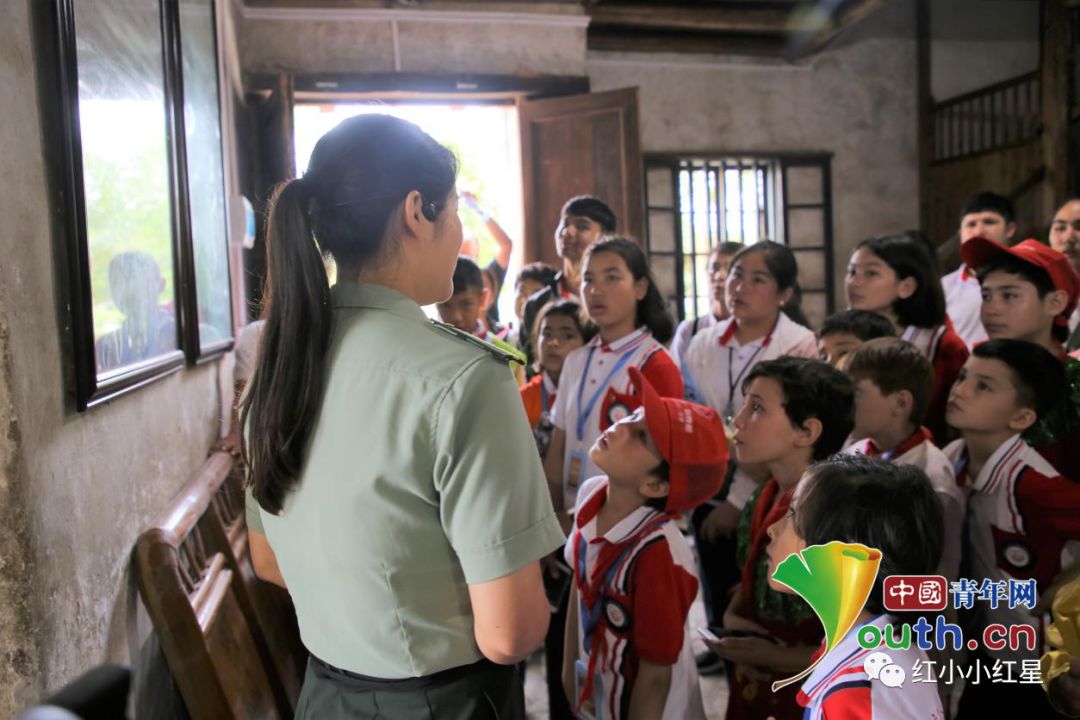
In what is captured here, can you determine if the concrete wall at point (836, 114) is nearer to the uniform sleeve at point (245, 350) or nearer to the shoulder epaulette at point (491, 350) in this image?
the uniform sleeve at point (245, 350)

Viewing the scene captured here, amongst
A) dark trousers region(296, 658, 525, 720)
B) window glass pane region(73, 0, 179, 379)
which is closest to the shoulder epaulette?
dark trousers region(296, 658, 525, 720)

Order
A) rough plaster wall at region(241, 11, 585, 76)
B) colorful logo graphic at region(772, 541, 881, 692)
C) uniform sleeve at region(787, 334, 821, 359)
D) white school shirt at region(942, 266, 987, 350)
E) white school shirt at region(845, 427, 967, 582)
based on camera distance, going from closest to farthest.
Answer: colorful logo graphic at region(772, 541, 881, 692) < white school shirt at region(845, 427, 967, 582) < uniform sleeve at region(787, 334, 821, 359) < white school shirt at region(942, 266, 987, 350) < rough plaster wall at region(241, 11, 585, 76)

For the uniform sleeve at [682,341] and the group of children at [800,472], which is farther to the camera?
the uniform sleeve at [682,341]

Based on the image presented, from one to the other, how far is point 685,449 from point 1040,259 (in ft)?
4.31

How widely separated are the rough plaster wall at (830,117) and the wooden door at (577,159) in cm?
147

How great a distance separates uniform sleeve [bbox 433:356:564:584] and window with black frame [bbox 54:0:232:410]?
66cm

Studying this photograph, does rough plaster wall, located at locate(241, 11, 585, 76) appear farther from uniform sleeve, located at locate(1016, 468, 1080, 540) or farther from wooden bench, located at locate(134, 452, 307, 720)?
uniform sleeve, located at locate(1016, 468, 1080, 540)

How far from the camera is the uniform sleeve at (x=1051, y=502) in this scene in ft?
4.93

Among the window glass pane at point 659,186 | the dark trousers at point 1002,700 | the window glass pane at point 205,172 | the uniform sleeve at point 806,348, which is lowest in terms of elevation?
the dark trousers at point 1002,700

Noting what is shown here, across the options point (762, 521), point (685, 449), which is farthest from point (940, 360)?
point (685, 449)

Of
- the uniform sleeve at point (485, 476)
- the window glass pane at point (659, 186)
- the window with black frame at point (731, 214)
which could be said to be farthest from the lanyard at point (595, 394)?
the window glass pane at point (659, 186)

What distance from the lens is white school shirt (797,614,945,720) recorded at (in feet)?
3.11

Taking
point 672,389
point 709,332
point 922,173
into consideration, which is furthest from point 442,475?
point 922,173

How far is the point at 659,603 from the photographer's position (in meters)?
1.41
